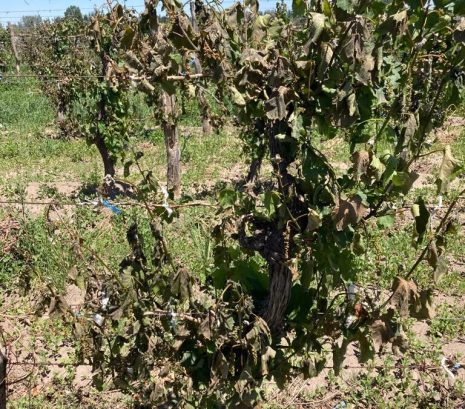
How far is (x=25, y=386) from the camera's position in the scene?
12.2 ft

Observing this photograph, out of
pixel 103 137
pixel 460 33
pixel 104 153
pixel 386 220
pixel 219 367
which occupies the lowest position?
pixel 219 367

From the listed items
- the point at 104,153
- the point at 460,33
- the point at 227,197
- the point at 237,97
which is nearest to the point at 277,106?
the point at 237,97

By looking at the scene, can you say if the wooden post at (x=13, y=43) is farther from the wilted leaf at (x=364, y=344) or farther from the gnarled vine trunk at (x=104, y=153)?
the wilted leaf at (x=364, y=344)

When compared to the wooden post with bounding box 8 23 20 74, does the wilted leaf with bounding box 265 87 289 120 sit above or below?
below

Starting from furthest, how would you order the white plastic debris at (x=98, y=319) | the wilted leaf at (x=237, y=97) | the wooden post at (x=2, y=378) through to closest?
the wooden post at (x=2, y=378), the white plastic debris at (x=98, y=319), the wilted leaf at (x=237, y=97)

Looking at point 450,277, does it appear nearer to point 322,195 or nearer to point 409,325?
point 409,325

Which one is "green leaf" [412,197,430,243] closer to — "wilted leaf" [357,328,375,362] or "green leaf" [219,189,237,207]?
"wilted leaf" [357,328,375,362]

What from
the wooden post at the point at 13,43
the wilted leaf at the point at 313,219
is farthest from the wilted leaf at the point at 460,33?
the wooden post at the point at 13,43

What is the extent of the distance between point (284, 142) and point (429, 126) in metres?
0.46

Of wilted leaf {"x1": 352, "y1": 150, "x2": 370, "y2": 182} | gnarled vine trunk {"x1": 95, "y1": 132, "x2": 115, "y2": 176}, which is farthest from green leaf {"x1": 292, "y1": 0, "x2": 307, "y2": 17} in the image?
gnarled vine trunk {"x1": 95, "y1": 132, "x2": 115, "y2": 176}

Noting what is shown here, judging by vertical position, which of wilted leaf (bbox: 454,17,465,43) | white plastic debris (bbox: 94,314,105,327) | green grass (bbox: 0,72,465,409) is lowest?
green grass (bbox: 0,72,465,409)

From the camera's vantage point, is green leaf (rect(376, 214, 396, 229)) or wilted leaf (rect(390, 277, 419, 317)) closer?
wilted leaf (rect(390, 277, 419, 317))

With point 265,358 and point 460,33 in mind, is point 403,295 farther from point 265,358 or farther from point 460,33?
point 460,33

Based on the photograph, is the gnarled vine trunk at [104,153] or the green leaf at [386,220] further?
the gnarled vine trunk at [104,153]
